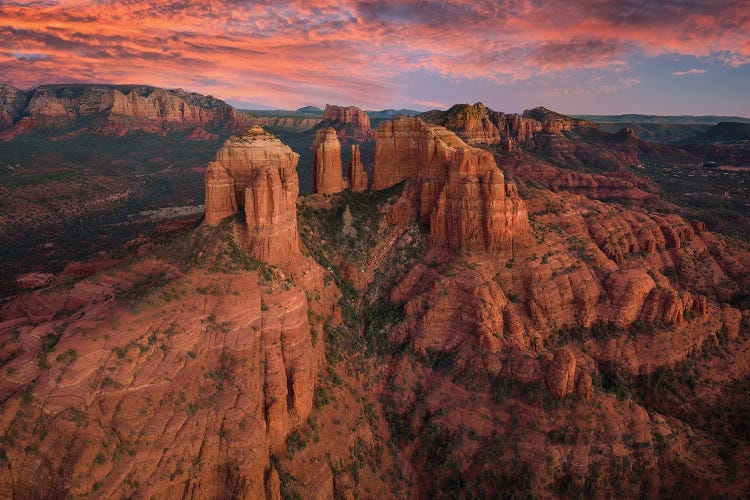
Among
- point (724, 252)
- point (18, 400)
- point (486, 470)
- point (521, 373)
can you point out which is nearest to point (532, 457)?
point (486, 470)

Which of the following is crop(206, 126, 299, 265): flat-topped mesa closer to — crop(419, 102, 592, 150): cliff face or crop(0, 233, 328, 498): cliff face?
crop(0, 233, 328, 498): cliff face

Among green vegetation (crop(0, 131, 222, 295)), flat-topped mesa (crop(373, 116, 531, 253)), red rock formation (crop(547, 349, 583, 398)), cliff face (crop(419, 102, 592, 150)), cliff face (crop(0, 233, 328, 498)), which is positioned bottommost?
green vegetation (crop(0, 131, 222, 295))

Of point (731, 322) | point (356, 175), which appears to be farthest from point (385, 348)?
point (731, 322)

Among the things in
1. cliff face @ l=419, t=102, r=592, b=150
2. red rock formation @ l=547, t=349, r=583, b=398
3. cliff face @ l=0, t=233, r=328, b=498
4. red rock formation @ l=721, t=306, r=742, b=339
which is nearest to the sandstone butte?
cliff face @ l=0, t=233, r=328, b=498

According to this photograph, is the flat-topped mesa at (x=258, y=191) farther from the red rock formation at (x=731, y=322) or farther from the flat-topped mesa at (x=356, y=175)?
the red rock formation at (x=731, y=322)

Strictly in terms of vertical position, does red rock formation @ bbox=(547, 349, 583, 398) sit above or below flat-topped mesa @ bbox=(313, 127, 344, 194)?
below

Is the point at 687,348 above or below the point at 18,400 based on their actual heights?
below

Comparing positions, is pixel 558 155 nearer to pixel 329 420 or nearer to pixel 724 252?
pixel 724 252
